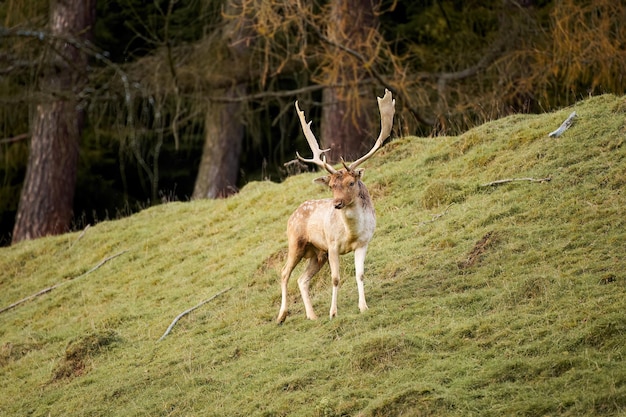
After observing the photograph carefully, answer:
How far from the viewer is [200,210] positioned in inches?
743

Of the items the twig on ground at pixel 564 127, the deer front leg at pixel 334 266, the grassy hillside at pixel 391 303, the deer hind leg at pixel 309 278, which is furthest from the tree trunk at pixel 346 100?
the deer front leg at pixel 334 266

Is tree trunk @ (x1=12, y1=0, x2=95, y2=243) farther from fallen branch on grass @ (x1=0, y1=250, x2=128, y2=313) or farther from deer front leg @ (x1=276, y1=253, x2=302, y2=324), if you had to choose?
deer front leg @ (x1=276, y1=253, x2=302, y2=324)

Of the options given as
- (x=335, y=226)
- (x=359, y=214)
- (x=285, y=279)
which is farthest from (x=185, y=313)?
(x=359, y=214)

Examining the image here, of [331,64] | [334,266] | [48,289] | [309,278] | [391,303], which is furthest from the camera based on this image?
[331,64]

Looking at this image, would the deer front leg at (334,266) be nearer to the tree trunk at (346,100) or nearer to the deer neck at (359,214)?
the deer neck at (359,214)

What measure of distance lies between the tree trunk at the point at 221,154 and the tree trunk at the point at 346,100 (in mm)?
3304

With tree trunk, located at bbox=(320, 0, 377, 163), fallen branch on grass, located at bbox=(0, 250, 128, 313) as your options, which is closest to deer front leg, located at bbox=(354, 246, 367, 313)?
fallen branch on grass, located at bbox=(0, 250, 128, 313)

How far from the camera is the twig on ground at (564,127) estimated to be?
14637 millimetres

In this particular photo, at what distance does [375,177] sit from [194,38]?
515 inches

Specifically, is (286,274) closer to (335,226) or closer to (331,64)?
(335,226)

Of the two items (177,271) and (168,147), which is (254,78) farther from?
(177,271)

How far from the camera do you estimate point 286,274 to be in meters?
11.8

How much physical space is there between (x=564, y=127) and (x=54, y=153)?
12.5m

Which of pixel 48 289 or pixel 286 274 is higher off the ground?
pixel 286 274
